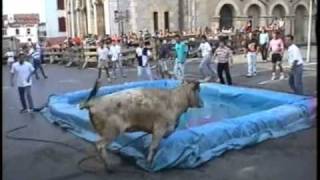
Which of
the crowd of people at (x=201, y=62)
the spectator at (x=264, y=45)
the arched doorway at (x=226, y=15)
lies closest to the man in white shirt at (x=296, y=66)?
the crowd of people at (x=201, y=62)

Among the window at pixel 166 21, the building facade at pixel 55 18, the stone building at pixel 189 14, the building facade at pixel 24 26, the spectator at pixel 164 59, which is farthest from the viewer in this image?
the building facade at pixel 55 18

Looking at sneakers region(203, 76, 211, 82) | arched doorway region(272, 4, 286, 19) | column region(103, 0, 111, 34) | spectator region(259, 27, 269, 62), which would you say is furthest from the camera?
arched doorway region(272, 4, 286, 19)

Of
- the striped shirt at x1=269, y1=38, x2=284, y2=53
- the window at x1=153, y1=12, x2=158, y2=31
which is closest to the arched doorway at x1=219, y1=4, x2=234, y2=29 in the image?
the window at x1=153, y1=12, x2=158, y2=31

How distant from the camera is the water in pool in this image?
1328cm

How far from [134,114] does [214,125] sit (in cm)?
184

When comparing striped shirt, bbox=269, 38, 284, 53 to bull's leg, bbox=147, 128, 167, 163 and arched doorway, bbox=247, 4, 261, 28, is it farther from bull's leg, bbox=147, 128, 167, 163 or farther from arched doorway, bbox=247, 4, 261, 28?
arched doorway, bbox=247, 4, 261, 28

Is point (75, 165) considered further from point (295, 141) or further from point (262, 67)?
point (262, 67)

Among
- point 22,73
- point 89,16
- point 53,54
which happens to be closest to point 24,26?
point 89,16

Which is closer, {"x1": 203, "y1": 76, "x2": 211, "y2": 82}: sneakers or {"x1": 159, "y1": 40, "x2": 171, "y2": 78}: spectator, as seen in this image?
{"x1": 203, "y1": 76, "x2": 211, "y2": 82}: sneakers

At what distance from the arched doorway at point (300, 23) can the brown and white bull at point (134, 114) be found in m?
40.0

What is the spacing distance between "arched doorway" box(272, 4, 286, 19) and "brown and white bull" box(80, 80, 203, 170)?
37.8 m

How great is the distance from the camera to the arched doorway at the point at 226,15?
42938mm

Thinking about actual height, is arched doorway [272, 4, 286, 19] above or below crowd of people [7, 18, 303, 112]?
above

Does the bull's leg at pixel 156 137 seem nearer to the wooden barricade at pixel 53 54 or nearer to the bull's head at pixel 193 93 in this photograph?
the bull's head at pixel 193 93
